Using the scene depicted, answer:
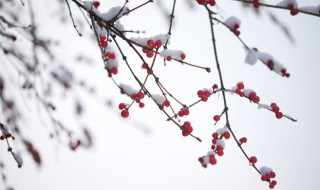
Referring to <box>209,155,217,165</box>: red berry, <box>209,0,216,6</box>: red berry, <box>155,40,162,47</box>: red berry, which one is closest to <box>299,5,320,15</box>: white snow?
<box>209,0,216,6</box>: red berry

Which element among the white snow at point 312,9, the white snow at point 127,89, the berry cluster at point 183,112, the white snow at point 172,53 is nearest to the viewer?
the white snow at point 312,9

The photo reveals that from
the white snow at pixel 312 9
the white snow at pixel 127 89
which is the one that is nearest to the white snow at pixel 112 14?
the white snow at pixel 127 89

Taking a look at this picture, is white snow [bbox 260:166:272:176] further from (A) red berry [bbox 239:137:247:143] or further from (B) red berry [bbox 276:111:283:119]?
(B) red berry [bbox 276:111:283:119]

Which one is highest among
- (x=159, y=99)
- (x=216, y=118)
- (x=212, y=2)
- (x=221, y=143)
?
(x=212, y=2)

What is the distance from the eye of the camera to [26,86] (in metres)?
3.45

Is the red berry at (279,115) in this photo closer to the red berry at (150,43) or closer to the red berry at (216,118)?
the red berry at (216,118)

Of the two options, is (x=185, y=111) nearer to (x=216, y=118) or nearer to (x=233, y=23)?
(x=216, y=118)

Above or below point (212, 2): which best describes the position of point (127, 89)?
below

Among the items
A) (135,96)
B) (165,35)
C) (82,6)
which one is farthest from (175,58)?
(82,6)

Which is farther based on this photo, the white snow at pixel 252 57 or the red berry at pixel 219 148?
the red berry at pixel 219 148

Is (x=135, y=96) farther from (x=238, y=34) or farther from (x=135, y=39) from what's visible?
(x=238, y=34)

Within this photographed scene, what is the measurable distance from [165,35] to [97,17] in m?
0.50

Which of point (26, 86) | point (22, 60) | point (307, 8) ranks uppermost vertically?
point (22, 60)

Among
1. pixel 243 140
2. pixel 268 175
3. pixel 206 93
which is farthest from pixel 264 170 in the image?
pixel 206 93
